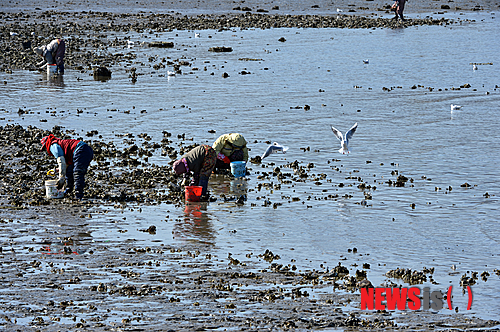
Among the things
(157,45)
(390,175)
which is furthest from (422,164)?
(157,45)

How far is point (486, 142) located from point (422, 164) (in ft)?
12.6

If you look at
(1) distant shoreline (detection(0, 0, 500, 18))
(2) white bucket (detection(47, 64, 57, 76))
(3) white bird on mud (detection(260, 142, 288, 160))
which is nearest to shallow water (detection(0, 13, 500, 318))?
(3) white bird on mud (detection(260, 142, 288, 160))

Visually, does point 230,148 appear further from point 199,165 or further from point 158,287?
point 158,287

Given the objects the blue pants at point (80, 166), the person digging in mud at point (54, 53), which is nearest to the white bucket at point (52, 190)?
the blue pants at point (80, 166)

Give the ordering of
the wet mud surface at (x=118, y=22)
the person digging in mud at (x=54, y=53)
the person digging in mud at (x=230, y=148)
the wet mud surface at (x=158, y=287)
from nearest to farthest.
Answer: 1. the wet mud surface at (x=158, y=287)
2. the person digging in mud at (x=230, y=148)
3. the person digging in mud at (x=54, y=53)
4. the wet mud surface at (x=118, y=22)

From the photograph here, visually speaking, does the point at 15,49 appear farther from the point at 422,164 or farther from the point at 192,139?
the point at 422,164

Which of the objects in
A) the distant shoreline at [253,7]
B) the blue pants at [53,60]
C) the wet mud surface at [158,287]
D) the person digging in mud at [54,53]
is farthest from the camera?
the distant shoreline at [253,7]

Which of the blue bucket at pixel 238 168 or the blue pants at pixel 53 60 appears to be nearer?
the blue bucket at pixel 238 168

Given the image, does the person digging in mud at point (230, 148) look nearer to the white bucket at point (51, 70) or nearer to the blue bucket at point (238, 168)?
the blue bucket at point (238, 168)

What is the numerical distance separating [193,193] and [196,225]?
156 cm

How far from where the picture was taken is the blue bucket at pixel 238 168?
58.0 feet

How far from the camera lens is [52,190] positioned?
1550 cm

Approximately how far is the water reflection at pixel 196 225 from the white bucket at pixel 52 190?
285cm

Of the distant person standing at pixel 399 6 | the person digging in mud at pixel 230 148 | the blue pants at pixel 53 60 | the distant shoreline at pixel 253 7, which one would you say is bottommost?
the person digging in mud at pixel 230 148
